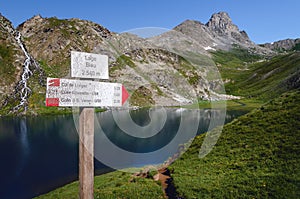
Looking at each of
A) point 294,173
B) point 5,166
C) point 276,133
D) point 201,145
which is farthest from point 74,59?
point 5,166

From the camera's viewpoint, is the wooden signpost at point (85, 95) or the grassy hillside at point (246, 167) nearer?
the wooden signpost at point (85, 95)

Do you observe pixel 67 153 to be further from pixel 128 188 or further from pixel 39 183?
pixel 128 188

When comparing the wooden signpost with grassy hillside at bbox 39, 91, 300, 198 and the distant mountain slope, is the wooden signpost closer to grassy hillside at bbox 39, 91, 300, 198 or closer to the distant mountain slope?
grassy hillside at bbox 39, 91, 300, 198

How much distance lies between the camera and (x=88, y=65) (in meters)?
6.82

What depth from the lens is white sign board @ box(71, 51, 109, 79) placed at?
259 inches

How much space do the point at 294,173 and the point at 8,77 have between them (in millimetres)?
186249

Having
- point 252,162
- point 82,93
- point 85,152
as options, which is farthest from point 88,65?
point 252,162

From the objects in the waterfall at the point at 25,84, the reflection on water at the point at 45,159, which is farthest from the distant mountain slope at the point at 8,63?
the reflection on water at the point at 45,159

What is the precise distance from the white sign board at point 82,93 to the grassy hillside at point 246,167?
950cm

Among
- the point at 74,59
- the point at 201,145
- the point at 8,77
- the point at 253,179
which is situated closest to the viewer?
the point at 74,59

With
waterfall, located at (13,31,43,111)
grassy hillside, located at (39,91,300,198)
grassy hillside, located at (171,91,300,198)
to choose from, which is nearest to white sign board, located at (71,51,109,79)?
grassy hillside, located at (39,91,300,198)

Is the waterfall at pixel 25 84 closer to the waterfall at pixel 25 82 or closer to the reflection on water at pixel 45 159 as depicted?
the waterfall at pixel 25 82

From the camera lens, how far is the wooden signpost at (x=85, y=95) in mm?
6507

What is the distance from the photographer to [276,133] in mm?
20188
